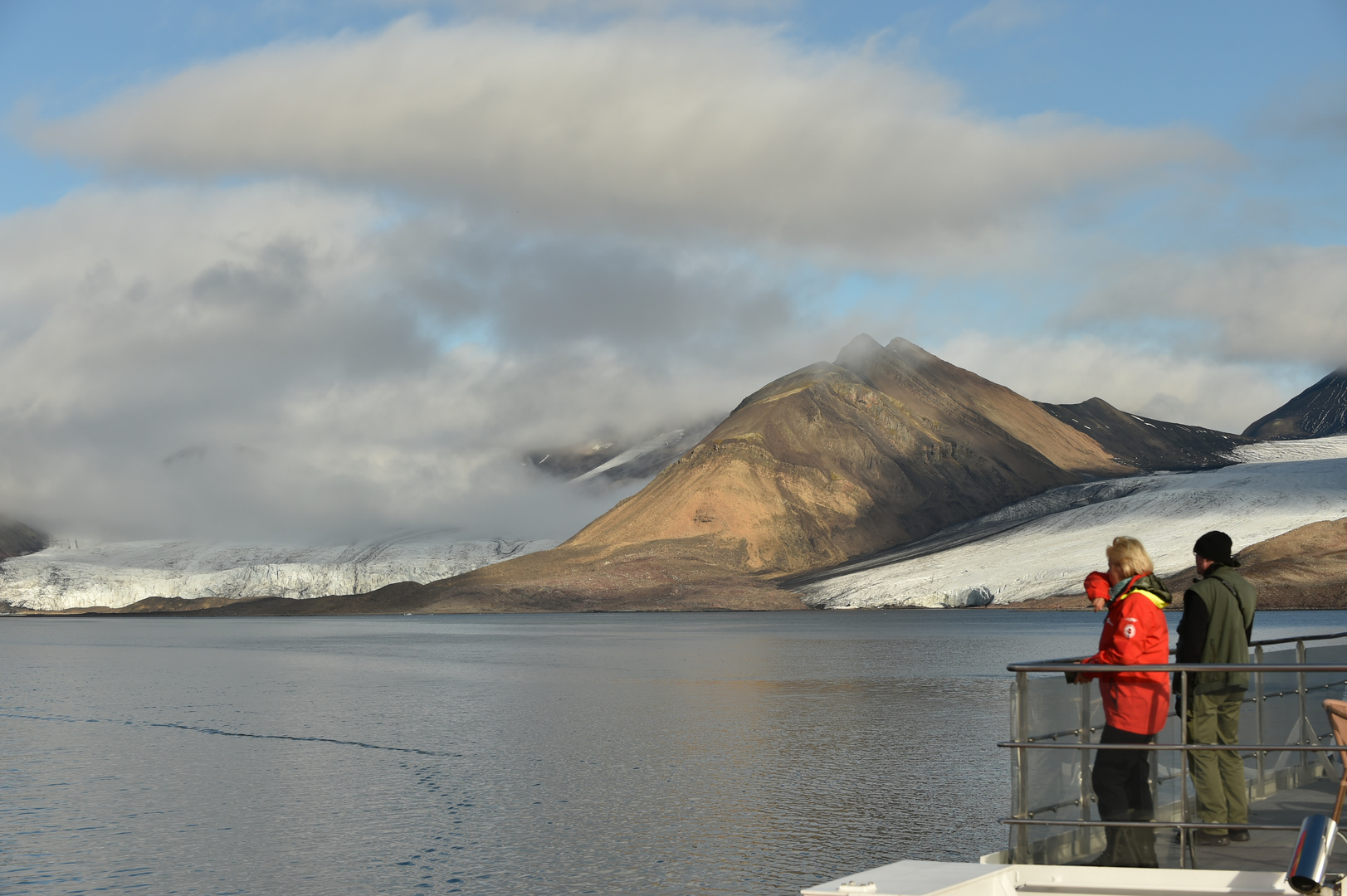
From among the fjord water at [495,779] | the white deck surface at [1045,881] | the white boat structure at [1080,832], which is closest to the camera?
the white deck surface at [1045,881]

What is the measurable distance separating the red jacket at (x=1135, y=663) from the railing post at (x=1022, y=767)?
490 millimetres

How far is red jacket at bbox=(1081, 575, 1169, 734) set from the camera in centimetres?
916

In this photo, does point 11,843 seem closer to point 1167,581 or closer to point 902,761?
point 902,761

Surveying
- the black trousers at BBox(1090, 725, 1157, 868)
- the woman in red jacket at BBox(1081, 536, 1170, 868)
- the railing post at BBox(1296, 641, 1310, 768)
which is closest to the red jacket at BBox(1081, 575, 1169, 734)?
the woman in red jacket at BBox(1081, 536, 1170, 868)

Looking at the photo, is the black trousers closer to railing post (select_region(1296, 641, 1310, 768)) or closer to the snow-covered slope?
railing post (select_region(1296, 641, 1310, 768))

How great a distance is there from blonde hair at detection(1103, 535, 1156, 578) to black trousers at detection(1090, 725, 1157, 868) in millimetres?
1170

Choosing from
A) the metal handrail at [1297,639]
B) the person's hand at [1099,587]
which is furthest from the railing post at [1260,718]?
the person's hand at [1099,587]

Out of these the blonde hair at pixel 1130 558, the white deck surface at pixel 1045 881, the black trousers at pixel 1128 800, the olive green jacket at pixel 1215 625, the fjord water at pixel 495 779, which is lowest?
the fjord water at pixel 495 779

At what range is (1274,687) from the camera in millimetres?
11438

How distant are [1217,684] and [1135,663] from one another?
671 millimetres

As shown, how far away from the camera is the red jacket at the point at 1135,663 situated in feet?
30.0

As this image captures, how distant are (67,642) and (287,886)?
8996cm

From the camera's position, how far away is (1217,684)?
930 centimetres

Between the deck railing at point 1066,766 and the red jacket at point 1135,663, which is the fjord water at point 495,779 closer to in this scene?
the deck railing at point 1066,766
